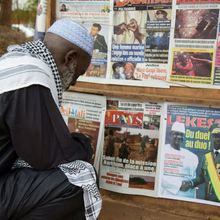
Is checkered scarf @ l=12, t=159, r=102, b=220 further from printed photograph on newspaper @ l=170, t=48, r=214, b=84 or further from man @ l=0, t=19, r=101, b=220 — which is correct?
printed photograph on newspaper @ l=170, t=48, r=214, b=84

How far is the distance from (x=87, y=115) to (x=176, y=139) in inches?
27.2

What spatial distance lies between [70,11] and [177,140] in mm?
1236

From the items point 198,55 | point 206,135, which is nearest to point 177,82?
point 198,55

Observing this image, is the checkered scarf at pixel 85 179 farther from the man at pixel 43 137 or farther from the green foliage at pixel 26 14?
the green foliage at pixel 26 14

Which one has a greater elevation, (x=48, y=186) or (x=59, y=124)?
(x=59, y=124)

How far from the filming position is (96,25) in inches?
119

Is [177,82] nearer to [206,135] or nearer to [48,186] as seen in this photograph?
[206,135]

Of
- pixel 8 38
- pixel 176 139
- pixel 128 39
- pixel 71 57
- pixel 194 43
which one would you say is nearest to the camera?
pixel 71 57

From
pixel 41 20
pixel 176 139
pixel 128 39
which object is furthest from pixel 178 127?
pixel 41 20

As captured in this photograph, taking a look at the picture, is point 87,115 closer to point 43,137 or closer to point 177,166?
point 177,166

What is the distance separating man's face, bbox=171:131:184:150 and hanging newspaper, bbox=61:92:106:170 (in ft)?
1.74

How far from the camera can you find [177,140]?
2.79m

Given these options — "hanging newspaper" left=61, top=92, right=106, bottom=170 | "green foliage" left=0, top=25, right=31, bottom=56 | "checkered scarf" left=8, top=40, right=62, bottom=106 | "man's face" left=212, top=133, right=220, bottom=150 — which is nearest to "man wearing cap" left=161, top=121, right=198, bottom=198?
"man's face" left=212, top=133, right=220, bottom=150

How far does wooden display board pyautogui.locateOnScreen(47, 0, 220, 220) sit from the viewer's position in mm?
2697
